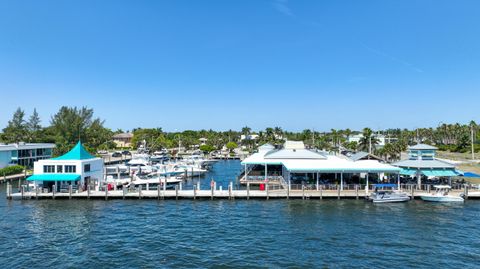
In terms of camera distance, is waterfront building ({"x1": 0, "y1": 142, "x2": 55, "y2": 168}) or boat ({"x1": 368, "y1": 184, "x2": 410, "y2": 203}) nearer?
boat ({"x1": 368, "y1": 184, "x2": 410, "y2": 203})

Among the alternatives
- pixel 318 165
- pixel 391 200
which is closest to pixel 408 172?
pixel 391 200

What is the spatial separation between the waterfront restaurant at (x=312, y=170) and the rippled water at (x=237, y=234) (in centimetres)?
489

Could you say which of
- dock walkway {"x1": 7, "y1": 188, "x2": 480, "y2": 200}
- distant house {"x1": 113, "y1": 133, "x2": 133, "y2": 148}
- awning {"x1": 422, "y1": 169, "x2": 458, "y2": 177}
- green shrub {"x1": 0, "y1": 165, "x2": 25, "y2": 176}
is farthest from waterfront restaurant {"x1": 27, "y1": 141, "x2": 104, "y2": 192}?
distant house {"x1": 113, "y1": 133, "x2": 133, "y2": 148}

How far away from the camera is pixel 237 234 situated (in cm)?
2992

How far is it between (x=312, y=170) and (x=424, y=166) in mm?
16449

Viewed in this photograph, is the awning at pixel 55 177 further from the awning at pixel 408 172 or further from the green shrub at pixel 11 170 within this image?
the awning at pixel 408 172

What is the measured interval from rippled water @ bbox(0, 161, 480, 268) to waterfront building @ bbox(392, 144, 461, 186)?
18.8 feet

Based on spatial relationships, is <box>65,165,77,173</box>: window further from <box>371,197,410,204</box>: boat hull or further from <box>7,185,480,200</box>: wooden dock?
<box>371,197,410,204</box>: boat hull

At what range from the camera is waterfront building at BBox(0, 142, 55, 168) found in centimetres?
6847

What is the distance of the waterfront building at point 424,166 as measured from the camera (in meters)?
44.9

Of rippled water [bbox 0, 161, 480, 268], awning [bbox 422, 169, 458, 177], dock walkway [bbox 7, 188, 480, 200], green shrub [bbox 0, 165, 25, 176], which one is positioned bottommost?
rippled water [bbox 0, 161, 480, 268]

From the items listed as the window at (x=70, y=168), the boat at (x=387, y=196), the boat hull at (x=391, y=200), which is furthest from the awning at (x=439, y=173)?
the window at (x=70, y=168)

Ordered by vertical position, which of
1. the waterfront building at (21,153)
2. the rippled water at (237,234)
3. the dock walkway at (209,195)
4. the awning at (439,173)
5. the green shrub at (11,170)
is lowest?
the rippled water at (237,234)

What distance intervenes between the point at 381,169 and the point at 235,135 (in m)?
147
